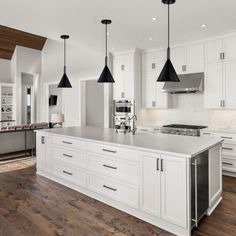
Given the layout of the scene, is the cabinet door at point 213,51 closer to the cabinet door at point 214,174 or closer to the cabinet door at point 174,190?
the cabinet door at point 214,174

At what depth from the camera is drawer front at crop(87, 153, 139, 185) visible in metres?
A: 2.73

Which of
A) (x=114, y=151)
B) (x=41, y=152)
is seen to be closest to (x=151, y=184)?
(x=114, y=151)

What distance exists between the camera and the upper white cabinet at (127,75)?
579 cm

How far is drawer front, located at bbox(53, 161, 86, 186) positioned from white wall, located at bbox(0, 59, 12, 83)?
5575 millimetres

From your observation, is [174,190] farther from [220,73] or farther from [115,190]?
[220,73]

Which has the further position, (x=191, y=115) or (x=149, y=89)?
(x=149, y=89)

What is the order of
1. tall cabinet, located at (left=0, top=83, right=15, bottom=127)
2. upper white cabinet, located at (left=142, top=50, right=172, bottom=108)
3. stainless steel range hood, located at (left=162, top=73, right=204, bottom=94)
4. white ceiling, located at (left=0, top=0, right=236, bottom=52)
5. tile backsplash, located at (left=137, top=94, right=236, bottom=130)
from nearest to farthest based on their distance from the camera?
white ceiling, located at (left=0, top=0, right=236, bottom=52) < stainless steel range hood, located at (left=162, top=73, right=204, bottom=94) < tile backsplash, located at (left=137, top=94, right=236, bottom=130) < upper white cabinet, located at (left=142, top=50, right=172, bottom=108) < tall cabinet, located at (left=0, top=83, right=15, bottom=127)

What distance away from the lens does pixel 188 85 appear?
492 cm

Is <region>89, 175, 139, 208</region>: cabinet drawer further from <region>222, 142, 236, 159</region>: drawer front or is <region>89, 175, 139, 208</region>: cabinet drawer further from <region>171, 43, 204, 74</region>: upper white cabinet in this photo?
<region>171, 43, 204, 74</region>: upper white cabinet

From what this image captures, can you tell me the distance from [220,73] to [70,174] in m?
3.53

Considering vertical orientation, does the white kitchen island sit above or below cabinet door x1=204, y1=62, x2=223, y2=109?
below

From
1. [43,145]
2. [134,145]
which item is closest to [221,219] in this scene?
[134,145]

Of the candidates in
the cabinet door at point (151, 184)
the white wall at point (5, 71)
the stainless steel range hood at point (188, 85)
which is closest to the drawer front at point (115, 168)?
the cabinet door at point (151, 184)

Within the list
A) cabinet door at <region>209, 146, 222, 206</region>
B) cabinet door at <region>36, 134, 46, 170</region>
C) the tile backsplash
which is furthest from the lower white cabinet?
the tile backsplash
